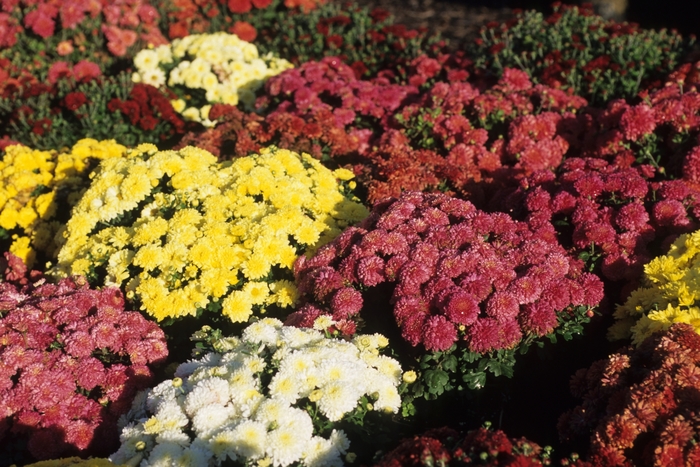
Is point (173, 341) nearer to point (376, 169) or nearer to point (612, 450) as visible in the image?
point (376, 169)

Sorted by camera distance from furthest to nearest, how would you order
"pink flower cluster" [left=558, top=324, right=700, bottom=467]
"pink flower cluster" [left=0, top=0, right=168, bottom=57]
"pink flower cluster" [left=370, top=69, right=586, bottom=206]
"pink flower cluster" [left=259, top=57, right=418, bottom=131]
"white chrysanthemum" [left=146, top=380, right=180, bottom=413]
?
"pink flower cluster" [left=0, top=0, right=168, bottom=57] < "pink flower cluster" [left=259, top=57, right=418, bottom=131] < "pink flower cluster" [left=370, top=69, right=586, bottom=206] < "white chrysanthemum" [left=146, top=380, right=180, bottom=413] < "pink flower cluster" [left=558, top=324, right=700, bottom=467]

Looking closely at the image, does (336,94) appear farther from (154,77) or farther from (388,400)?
(388,400)

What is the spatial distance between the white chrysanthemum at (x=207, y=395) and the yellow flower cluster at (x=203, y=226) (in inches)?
30.2

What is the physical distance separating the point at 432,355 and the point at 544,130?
274cm

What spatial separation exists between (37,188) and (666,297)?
4521 mm

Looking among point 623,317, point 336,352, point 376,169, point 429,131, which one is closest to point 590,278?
point 623,317

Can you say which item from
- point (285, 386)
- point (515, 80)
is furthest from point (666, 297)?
point (515, 80)

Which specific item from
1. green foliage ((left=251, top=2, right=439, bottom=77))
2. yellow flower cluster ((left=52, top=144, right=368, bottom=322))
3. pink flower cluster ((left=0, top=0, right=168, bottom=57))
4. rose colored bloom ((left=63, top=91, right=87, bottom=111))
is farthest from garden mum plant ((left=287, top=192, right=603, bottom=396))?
pink flower cluster ((left=0, top=0, right=168, bottom=57))

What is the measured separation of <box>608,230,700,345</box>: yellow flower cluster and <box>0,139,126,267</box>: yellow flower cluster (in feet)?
12.9

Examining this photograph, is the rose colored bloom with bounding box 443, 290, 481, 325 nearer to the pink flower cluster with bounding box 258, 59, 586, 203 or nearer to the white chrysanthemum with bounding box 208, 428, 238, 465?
the white chrysanthemum with bounding box 208, 428, 238, 465

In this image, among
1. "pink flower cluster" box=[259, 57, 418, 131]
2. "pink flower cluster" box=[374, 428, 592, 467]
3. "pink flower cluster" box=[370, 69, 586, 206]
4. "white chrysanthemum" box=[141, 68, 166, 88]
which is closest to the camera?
"pink flower cluster" box=[374, 428, 592, 467]

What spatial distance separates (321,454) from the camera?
9.59ft

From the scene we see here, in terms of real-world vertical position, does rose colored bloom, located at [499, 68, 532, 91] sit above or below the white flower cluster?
above

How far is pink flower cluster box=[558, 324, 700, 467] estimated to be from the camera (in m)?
2.63
